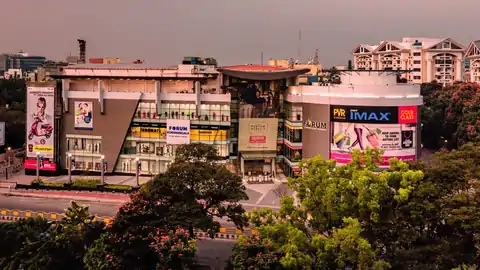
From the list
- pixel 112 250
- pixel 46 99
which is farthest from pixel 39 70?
pixel 112 250

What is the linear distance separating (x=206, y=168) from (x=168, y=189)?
2506mm

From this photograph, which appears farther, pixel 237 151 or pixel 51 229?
pixel 237 151

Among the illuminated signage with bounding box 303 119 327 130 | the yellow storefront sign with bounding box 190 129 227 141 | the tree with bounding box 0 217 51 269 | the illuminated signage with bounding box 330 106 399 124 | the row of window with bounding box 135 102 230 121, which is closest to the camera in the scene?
the tree with bounding box 0 217 51 269

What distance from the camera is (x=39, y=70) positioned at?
5575 cm

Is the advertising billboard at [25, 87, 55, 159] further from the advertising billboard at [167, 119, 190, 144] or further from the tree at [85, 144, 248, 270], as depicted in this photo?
the tree at [85, 144, 248, 270]

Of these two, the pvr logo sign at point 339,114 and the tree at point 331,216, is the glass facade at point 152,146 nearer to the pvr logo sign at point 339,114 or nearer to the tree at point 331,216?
the pvr logo sign at point 339,114

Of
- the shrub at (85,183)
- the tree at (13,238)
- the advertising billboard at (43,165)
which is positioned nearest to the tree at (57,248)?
the tree at (13,238)

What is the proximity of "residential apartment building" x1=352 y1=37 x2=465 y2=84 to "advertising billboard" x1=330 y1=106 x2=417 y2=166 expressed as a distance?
55055mm

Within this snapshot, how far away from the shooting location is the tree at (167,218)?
67.7 feet

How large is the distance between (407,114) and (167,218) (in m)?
26.3

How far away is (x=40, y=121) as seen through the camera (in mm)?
50094

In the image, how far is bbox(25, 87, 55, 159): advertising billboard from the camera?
49.8 m

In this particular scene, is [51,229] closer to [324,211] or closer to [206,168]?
[206,168]

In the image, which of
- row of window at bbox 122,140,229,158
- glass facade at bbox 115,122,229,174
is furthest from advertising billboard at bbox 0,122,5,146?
row of window at bbox 122,140,229,158
